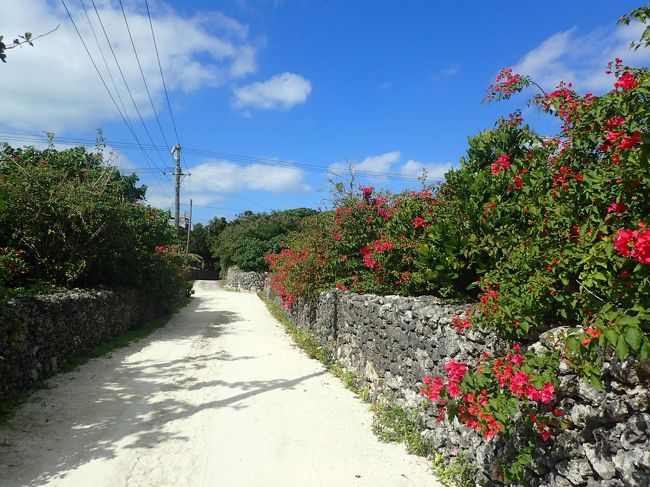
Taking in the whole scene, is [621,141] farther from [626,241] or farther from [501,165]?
[501,165]

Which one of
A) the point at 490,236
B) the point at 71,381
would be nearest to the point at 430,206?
the point at 490,236

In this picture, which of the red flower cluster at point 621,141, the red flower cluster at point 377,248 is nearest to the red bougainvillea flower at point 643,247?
the red flower cluster at point 621,141

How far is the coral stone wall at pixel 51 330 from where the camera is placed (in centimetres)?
604

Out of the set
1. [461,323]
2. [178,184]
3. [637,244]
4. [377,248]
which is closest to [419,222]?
[377,248]

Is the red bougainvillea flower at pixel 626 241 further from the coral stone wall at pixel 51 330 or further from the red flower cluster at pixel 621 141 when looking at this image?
the coral stone wall at pixel 51 330

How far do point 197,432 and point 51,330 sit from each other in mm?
3960

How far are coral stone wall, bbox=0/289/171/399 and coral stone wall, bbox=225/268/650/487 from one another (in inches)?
198

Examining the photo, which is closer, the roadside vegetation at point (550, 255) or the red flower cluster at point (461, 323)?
the roadside vegetation at point (550, 255)

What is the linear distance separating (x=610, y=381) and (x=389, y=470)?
254cm

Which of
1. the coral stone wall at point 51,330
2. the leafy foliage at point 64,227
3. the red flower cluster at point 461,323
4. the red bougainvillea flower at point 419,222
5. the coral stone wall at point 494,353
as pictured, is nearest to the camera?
the coral stone wall at point 494,353

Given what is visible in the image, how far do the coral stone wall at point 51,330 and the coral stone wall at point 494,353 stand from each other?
198 inches

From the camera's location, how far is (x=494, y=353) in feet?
12.6

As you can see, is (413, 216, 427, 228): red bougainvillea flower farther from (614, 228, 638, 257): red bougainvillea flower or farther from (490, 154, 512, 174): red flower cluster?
(614, 228, 638, 257): red bougainvillea flower

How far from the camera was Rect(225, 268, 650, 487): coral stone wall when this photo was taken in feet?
8.16
